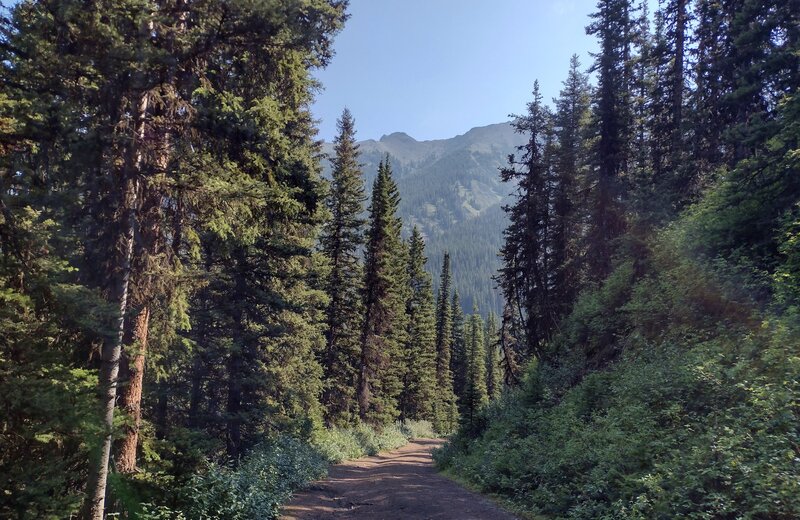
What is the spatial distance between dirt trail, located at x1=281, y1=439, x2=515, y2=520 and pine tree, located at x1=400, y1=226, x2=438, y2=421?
3584 cm

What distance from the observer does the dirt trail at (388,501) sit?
36.3 feet

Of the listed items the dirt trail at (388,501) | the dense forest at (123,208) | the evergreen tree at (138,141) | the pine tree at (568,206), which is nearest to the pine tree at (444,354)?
the pine tree at (568,206)

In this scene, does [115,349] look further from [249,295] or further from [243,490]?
[249,295]

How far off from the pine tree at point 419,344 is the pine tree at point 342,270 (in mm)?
20445

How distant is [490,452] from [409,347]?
36791 millimetres

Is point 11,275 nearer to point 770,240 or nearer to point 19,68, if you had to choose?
point 19,68

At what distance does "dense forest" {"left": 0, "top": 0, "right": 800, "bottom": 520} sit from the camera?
7441mm

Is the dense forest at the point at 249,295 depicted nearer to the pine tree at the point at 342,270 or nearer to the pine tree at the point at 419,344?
the pine tree at the point at 342,270

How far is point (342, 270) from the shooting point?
31469 millimetres

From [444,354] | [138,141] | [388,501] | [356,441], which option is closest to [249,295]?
[388,501]

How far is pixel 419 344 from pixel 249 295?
40.5m

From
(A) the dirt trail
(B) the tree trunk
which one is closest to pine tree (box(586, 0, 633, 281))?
(A) the dirt trail

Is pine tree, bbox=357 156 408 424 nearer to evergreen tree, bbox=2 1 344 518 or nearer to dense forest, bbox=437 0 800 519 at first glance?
dense forest, bbox=437 0 800 519

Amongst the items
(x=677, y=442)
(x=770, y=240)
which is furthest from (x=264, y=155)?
(x=770, y=240)
